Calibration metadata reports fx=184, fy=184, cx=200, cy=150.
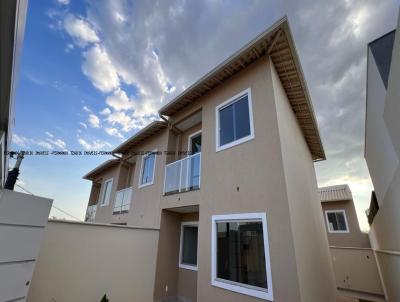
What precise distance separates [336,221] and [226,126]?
14.3 metres

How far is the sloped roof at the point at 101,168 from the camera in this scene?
12877mm

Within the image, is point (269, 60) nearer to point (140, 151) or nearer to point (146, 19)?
point (146, 19)

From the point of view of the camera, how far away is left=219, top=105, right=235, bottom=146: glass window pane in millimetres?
5880

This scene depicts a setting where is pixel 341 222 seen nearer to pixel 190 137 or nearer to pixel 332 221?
pixel 332 221

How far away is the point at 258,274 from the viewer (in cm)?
417

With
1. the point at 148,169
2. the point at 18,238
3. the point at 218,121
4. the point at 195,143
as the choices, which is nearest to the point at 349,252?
the point at 195,143

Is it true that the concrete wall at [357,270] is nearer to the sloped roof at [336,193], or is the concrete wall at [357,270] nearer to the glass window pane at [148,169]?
the sloped roof at [336,193]

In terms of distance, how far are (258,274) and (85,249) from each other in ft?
14.2

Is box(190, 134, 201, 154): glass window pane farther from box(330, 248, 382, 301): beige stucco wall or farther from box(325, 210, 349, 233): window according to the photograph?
box(325, 210, 349, 233): window

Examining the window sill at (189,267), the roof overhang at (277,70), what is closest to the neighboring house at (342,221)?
A: the roof overhang at (277,70)

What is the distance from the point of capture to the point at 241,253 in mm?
4629

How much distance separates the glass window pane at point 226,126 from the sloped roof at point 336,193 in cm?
1328

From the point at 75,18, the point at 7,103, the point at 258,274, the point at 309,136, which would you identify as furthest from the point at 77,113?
the point at 309,136

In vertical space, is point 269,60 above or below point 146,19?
below
